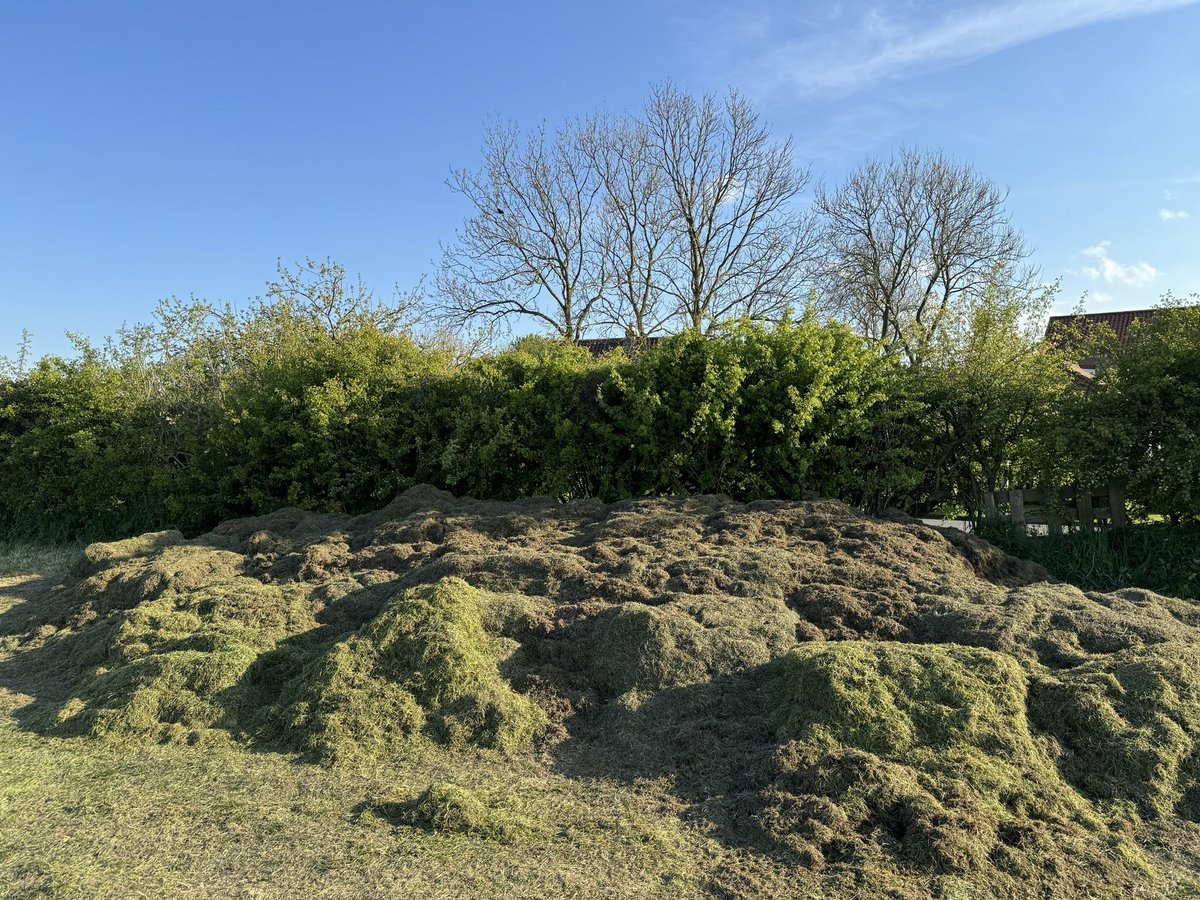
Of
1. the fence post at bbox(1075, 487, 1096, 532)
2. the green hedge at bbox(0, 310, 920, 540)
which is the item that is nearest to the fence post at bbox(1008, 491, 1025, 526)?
the fence post at bbox(1075, 487, 1096, 532)

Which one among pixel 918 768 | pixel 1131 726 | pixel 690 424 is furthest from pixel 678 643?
pixel 690 424

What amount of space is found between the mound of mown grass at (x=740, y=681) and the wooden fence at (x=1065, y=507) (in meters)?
1.68

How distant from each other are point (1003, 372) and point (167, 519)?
1097cm

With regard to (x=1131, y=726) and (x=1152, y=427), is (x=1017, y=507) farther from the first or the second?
(x=1131, y=726)

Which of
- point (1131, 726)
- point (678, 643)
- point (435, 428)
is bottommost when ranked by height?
point (1131, 726)

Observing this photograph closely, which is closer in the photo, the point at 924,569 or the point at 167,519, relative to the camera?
the point at 924,569

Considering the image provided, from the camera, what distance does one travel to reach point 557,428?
8.92 metres

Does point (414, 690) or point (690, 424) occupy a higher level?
point (690, 424)

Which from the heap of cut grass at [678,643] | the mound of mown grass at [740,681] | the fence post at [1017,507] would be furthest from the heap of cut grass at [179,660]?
the fence post at [1017,507]

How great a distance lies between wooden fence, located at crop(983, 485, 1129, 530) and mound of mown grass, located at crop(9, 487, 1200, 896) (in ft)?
5.52

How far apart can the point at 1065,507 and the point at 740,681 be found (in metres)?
5.34

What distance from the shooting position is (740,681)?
181 inches

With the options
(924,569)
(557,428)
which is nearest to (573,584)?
(924,569)

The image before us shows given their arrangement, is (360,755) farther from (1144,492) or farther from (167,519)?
(167,519)
